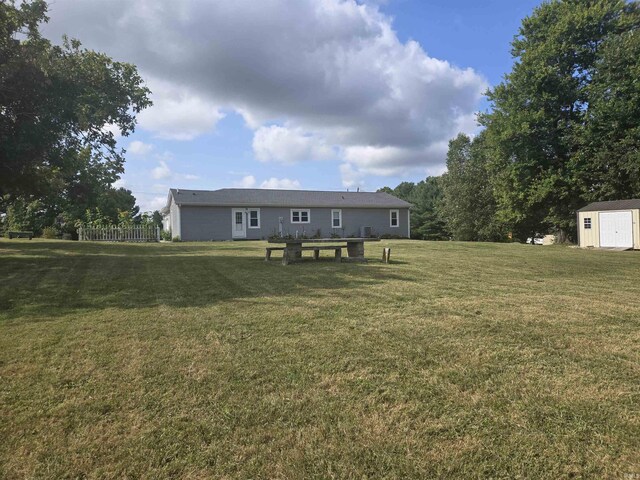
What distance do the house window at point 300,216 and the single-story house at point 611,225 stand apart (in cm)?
1642

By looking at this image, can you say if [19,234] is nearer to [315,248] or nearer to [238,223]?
[238,223]

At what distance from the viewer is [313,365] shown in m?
3.44

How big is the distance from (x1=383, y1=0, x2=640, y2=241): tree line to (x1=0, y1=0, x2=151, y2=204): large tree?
22.6 metres

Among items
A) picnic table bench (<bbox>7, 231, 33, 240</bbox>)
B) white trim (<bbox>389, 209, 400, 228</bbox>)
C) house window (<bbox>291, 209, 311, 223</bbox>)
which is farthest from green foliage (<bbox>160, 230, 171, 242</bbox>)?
white trim (<bbox>389, 209, 400, 228</bbox>)

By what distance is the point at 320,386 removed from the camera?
10.0ft

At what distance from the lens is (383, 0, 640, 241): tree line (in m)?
22.4

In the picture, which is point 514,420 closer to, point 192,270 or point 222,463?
point 222,463

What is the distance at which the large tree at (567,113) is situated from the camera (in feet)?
73.8

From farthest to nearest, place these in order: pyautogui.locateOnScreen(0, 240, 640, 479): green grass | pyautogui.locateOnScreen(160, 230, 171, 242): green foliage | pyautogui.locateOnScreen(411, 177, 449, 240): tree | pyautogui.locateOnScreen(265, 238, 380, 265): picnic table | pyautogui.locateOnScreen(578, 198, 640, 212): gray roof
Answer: pyautogui.locateOnScreen(411, 177, 449, 240): tree → pyautogui.locateOnScreen(160, 230, 171, 242): green foliage → pyautogui.locateOnScreen(578, 198, 640, 212): gray roof → pyautogui.locateOnScreen(265, 238, 380, 265): picnic table → pyautogui.locateOnScreen(0, 240, 640, 479): green grass

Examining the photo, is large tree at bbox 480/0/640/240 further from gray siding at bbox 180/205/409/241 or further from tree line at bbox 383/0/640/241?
gray siding at bbox 180/205/409/241

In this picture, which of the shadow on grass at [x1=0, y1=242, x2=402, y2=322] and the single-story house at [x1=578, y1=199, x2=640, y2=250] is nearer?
the shadow on grass at [x1=0, y1=242, x2=402, y2=322]

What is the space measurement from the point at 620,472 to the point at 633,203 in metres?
21.1

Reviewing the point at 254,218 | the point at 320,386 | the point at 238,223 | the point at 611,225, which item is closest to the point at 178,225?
the point at 238,223

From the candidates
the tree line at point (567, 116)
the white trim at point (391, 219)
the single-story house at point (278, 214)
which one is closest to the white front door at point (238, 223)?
the single-story house at point (278, 214)
